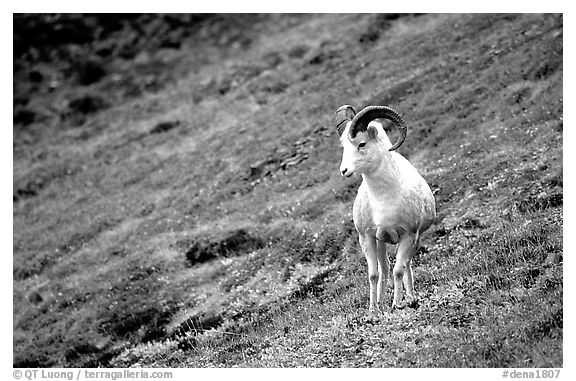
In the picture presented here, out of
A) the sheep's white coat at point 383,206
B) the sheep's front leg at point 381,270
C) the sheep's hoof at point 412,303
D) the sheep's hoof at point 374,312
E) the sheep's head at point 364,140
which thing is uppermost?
the sheep's head at point 364,140

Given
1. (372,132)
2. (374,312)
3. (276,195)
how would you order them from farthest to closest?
(276,195) → (374,312) → (372,132)

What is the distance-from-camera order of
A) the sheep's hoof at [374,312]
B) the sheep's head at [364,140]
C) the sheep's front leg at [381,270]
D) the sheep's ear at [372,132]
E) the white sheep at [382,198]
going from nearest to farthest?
the sheep's head at [364,140] < the white sheep at [382,198] < the sheep's ear at [372,132] < the sheep's hoof at [374,312] < the sheep's front leg at [381,270]

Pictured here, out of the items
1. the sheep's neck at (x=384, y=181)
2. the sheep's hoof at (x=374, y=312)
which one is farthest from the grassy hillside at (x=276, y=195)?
the sheep's neck at (x=384, y=181)

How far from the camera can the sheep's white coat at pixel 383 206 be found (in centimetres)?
1495

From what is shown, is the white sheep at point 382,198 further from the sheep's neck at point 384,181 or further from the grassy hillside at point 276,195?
the grassy hillside at point 276,195

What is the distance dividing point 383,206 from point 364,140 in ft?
4.47

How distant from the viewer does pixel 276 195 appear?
92.1 ft

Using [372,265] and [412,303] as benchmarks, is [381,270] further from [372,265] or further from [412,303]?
[412,303]

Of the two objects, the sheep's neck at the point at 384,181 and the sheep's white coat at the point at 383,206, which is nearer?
the sheep's white coat at the point at 383,206

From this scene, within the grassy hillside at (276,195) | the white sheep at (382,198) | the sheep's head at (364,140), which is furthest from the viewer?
the grassy hillside at (276,195)

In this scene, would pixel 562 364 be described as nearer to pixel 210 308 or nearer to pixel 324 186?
pixel 210 308

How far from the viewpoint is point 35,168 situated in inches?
1649

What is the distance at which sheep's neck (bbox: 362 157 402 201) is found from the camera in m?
15.1

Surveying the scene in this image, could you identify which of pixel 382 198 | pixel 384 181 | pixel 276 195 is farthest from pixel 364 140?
pixel 276 195
